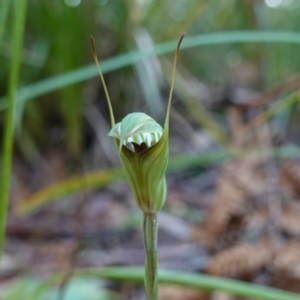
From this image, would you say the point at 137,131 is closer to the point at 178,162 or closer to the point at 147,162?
the point at 147,162

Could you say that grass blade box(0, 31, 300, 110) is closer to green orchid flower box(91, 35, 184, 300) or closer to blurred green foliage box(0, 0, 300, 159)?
green orchid flower box(91, 35, 184, 300)

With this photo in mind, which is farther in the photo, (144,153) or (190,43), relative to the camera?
(190,43)

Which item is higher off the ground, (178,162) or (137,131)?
(178,162)

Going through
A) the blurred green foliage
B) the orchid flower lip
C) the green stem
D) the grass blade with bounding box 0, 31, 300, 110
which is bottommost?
the green stem

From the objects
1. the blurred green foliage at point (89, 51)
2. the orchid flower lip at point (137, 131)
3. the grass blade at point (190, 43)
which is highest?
the blurred green foliage at point (89, 51)

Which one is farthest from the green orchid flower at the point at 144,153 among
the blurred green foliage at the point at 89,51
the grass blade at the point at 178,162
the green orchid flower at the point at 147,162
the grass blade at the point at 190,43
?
the blurred green foliage at the point at 89,51

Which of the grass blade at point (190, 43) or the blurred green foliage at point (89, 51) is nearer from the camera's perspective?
the grass blade at point (190, 43)

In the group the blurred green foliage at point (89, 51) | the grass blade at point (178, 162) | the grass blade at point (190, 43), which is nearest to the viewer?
the grass blade at point (190, 43)

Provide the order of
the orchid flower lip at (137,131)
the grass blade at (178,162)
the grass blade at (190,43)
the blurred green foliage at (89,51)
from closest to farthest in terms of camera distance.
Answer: the orchid flower lip at (137,131)
the grass blade at (190,43)
the grass blade at (178,162)
the blurred green foliage at (89,51)

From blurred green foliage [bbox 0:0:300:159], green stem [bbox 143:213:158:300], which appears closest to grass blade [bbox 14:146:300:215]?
green stem [bbox 143:213:158:300]

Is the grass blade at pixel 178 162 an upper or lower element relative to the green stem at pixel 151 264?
upper

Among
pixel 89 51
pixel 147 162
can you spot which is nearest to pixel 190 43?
pixel 147 162

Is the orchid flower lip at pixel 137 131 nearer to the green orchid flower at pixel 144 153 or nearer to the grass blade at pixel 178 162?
the green orchid flower at pixel 144 153

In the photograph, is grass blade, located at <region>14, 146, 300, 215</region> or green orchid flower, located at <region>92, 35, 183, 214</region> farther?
grass blade, located at <region>14, 146, 300, 215</region>
